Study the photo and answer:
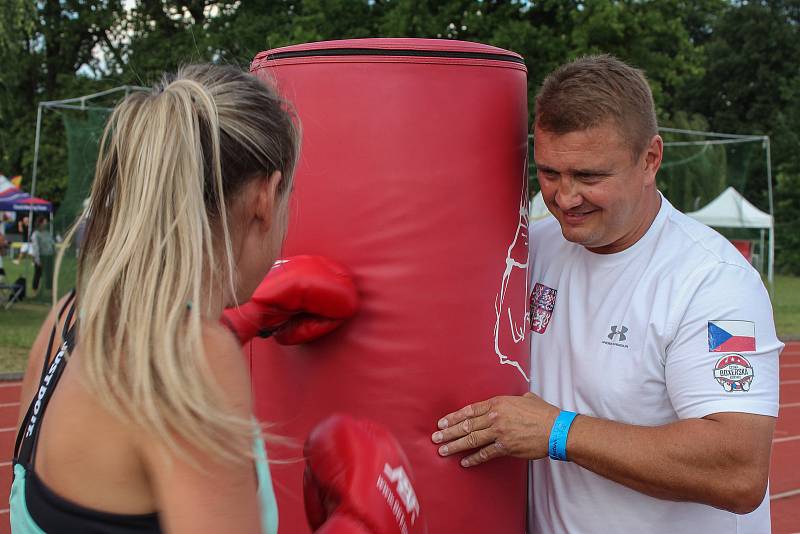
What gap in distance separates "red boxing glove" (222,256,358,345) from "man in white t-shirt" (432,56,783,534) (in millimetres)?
350

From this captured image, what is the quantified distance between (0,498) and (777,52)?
1232 inches

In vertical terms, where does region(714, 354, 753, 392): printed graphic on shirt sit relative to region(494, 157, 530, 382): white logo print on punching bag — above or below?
below

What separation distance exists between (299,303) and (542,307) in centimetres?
67

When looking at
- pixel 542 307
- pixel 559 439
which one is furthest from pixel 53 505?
pixel 542 307

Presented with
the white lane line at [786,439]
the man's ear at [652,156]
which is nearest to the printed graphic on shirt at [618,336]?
the man's ear at [652,156]

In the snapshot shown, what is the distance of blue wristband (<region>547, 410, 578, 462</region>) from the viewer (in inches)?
70.9

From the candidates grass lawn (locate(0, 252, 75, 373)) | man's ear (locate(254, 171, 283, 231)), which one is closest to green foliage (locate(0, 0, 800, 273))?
man's ear (locate(254, 171, 283, 231))

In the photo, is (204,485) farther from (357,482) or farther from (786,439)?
(786,439)

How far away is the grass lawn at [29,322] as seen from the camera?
26.4 ft

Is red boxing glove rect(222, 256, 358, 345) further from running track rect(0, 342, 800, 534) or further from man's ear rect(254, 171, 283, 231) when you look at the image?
running track rect(0, 342, 800, 534)

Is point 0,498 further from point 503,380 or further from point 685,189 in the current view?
point 685,189

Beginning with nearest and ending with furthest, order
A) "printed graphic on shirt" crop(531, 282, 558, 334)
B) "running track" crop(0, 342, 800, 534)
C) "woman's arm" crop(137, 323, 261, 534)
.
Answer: "woman's arm" crop(137, 323, 261, 534) < "printed graphic on shirt" crop(531, 282, 558, 334) < "running track" crop(0, 342, 800, 534)

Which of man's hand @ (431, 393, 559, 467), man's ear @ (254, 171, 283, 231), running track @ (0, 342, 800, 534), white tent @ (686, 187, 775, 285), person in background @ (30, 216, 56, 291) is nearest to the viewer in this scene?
man's ear @ (254, 171, 283, 231)

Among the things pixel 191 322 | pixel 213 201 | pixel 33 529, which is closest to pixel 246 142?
pixel 213 201
